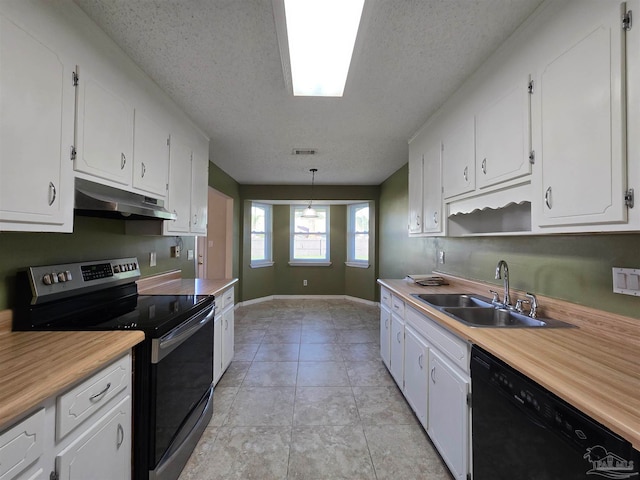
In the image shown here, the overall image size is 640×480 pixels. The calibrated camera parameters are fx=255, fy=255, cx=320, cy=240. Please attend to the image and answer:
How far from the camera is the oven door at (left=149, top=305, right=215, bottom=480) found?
1.24 metres

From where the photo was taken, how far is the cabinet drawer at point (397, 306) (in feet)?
7.12

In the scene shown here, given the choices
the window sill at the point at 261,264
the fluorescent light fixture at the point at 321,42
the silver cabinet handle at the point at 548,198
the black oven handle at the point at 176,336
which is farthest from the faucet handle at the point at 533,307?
the window sill at the point at 261,264

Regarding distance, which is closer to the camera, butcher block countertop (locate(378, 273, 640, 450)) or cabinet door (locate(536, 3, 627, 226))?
butcher block countertop (locate(378, 273, 640, 450))

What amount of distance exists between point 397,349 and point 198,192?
7.98ft

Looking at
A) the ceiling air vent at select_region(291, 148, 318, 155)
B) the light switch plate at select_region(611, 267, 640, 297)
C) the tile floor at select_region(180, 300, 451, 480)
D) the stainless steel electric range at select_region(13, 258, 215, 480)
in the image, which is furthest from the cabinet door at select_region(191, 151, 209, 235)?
the light switch plate at select_region(611, 267, 640, 297)

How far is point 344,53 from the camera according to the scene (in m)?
1.51

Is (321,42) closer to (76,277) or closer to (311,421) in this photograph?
(76,277)

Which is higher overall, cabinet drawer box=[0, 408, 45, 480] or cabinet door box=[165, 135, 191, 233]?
cabinet door box=[165, 135, 191, 233]

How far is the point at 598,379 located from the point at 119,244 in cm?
267

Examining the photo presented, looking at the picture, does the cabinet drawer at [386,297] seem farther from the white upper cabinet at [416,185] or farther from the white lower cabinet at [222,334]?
the white lower cabinet at [222,334]

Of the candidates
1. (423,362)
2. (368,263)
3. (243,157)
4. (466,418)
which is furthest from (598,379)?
(368,263)

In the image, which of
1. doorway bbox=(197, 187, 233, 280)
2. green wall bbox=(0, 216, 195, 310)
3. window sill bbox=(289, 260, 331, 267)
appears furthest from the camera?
window sill bbox=(289, 260, 331, 267)

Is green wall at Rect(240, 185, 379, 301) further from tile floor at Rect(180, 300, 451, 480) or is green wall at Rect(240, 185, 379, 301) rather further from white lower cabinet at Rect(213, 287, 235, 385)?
white lower cabinet at Rect(213, 287, 235, 385)

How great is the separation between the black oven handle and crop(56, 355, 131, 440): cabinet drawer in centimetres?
11
